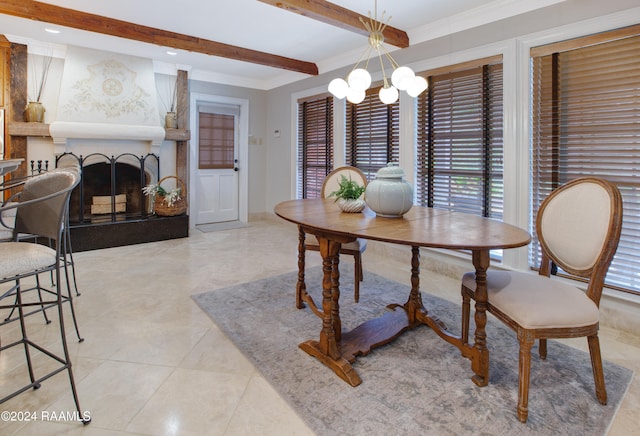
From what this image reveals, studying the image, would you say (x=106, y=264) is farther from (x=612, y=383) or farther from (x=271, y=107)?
(x=612, y=383)

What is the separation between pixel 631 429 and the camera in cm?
149

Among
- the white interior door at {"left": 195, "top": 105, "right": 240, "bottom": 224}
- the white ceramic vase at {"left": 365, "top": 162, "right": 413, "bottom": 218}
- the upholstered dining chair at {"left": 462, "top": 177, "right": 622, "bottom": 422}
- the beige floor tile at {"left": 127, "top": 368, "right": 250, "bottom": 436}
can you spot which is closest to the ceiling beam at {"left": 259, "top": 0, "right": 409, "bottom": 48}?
the white ceramic vase at {"left": 365, "top": 162, "right": 413, "bottom": 218}

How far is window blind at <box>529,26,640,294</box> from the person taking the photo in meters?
2.42

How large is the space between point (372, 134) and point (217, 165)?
293 centimetres

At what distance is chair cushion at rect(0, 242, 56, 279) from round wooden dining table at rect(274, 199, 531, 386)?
3.70 feet

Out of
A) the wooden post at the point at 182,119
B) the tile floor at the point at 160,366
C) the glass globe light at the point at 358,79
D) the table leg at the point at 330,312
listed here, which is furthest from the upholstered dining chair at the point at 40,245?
the wooden post at the point at 182,119

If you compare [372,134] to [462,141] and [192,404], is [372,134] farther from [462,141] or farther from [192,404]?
[192,404]

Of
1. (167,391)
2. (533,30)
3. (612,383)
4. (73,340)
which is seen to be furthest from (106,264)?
(533,30)

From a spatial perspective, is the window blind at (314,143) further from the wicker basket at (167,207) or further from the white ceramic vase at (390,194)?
the white ceramic vase at (390,194)

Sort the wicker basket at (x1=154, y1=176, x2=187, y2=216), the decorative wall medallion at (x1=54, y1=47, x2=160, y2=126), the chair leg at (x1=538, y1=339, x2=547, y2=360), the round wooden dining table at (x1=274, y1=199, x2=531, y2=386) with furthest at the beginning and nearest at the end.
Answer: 1. the wicker basket at (x1=154, y1=176, x2=187, y2=216)
2. the decorative wall medallion at (x1=54, y1=47, x2=160, y2=126)
3. the chair leg at (x1=538, y1=339, x2=547, y2=360)
4. the round wooden dining table at (x1=274, y1=199, x2=531, y2=386)

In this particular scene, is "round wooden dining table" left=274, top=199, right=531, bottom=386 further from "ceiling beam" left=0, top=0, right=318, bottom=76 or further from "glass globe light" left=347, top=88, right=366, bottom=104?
"ceiling beam" left=0, top=0, right=318, bottom=76

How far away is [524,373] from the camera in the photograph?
1.54 meters

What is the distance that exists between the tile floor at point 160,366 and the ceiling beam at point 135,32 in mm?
2371

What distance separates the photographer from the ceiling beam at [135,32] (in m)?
3.08
